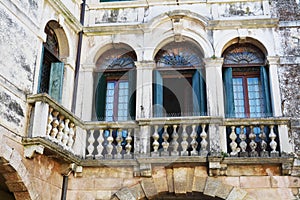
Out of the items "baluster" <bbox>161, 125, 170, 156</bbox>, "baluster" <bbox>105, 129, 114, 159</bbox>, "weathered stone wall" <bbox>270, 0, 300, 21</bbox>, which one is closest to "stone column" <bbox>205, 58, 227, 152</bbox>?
"baluster" <bbox>161, 125, 170, 156</bbox>

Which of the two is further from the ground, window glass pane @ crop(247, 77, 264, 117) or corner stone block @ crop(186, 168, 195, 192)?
window glass pane @ crop(247, 77, 264, 117)

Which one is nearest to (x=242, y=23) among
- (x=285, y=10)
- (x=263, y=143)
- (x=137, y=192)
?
(x=285, y=10)

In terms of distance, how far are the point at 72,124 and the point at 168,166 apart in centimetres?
203

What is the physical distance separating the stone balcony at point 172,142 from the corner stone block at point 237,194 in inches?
14.3

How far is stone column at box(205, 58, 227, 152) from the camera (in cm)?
842

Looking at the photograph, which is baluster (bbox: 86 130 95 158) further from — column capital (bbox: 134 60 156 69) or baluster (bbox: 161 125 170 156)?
column capital (bbox: 134 60 156 69)

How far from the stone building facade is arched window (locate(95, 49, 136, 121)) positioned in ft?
0.08

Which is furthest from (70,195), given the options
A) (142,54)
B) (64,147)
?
(142,54)

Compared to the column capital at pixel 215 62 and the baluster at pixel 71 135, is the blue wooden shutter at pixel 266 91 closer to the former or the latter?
the column capital at pixel 215 62

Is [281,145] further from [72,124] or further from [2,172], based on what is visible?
[2,172]

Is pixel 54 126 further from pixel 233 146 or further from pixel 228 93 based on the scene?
pixel 228 93

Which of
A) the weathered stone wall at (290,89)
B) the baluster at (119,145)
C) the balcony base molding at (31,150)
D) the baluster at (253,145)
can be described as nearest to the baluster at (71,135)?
the baluster at (119,145)

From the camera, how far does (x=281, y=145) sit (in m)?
8.38

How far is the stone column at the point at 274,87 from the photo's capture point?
8891 millimetres
